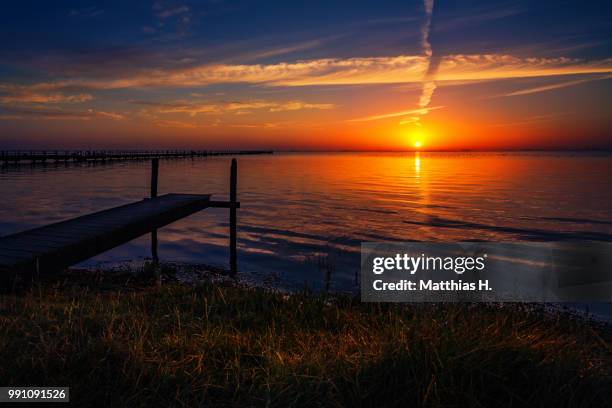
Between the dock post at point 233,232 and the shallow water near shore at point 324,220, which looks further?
the shallow water near shore at point 324,220

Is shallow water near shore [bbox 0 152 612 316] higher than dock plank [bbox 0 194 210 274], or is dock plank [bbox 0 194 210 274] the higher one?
dock plank [bbox 0 194 210 274]

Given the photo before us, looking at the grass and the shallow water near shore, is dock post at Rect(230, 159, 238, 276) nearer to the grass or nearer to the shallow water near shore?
the shallow water near shore

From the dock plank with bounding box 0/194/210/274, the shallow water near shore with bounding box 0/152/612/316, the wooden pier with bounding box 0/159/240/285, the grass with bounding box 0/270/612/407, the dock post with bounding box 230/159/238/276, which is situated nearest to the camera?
the grass with bounding box 0/270/612/407

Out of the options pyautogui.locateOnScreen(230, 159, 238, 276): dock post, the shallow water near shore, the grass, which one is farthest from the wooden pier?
the shallow water near shore

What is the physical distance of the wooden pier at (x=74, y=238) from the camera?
→ 6.50 metres

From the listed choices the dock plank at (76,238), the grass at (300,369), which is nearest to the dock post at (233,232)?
the dock plank at (76,238)

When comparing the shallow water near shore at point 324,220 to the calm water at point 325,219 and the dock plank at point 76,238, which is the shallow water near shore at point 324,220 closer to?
the calm water at point 325,219

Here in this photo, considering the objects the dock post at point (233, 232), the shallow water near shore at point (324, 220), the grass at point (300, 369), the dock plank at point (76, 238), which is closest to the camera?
the grass at point (300, 369)

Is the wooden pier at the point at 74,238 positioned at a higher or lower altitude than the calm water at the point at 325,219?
higher

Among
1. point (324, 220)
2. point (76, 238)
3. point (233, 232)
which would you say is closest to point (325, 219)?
point (324, 220)

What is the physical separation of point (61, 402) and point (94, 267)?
34.4ft

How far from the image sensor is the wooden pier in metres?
6.50

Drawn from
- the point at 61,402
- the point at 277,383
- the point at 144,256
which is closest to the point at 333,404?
the point at 277,383

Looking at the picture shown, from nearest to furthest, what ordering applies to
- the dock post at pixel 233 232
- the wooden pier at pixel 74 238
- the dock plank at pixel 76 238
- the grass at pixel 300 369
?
1. the grass at pixel 300 369
2. the wooden pier at pixel 74 238
3. the dock plank at pixel 76 238
4. the dock post at pixel 233 232
